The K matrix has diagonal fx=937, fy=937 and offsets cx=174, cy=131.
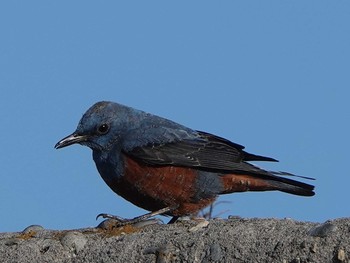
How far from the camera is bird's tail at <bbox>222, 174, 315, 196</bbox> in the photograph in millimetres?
8586

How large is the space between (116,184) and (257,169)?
134cm

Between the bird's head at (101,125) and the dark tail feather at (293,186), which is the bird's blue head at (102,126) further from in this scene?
the dark tail feather at (293,186)

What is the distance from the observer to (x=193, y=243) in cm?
592

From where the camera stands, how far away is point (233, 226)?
20.2 feet

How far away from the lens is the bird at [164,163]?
8.26 m

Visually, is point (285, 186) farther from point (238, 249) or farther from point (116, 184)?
point (238, 249)

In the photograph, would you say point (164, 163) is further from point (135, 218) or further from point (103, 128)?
point (135, 218)

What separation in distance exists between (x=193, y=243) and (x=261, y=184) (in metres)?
2.81

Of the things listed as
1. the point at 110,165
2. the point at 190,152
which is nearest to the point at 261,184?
the point at 190,152

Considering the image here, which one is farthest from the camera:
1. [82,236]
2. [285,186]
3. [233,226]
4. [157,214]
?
[285,186]

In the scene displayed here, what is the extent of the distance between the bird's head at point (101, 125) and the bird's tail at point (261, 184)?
1081 millimetres

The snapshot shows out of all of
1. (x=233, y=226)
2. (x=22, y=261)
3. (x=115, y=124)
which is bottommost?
(x=22, y=261)

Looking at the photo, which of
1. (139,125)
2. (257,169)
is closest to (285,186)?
(257,169)

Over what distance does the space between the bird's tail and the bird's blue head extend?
1051 millimetres
